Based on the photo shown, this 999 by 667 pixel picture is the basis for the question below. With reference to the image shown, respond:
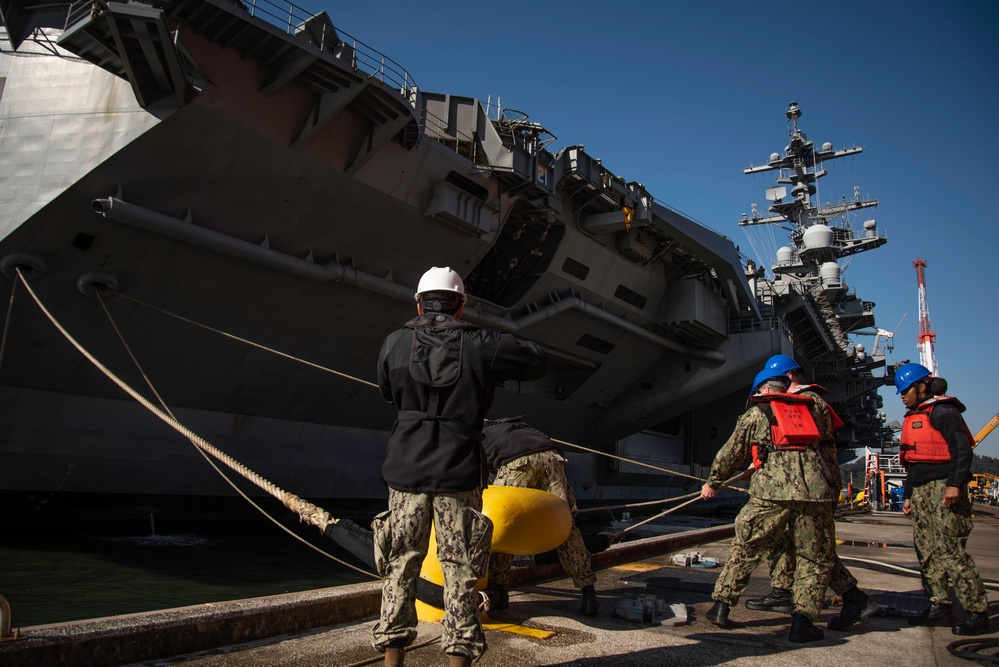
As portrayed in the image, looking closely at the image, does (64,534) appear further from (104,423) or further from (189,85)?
(189,85)

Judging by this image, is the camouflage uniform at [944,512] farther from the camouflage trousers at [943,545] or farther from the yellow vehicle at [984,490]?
the yellow vehicle at [984,490]

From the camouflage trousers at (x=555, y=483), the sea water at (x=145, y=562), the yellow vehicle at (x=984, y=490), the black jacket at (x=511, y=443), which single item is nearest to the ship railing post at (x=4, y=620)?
the black jacket at (x=511, y=443)

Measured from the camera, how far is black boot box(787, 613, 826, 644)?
3.28 metres

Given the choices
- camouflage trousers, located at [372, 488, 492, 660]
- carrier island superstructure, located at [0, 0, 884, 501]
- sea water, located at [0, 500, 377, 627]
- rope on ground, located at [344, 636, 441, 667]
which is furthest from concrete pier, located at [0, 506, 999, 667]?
carrier island superstructure, located at [0, 0, 884, 501]

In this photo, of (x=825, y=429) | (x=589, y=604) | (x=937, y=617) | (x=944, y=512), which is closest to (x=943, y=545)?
(x=944, y=512)

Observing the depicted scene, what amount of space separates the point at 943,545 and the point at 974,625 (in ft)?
1.49

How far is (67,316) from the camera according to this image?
8.95 m

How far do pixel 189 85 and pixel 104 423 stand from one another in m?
4.96

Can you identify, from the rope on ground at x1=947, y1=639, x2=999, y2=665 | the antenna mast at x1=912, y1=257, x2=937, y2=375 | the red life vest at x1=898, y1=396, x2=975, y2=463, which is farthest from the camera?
the antenna mast at x1=912, y1=257, x2=937, y2=375

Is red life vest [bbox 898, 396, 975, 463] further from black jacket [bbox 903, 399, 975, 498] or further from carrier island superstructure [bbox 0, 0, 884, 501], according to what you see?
carrier island superstructure [bbox 0, 0, 884, 501]

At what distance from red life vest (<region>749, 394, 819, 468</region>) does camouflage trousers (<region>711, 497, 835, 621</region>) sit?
28 centimetres

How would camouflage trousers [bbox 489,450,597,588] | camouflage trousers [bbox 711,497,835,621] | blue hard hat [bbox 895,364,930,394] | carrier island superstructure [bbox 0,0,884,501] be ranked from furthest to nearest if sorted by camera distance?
carrier island superstructure [bbox 0,0,884,501] < blue hard hat [bbox 895,364,930,394] < camouflage trousers [bbox 489,450,597,588] < camouflage trousers [bbox 711,497,835,621]

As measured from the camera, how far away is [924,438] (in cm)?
411

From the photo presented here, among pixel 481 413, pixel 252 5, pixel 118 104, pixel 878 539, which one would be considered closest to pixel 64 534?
pixel 118 104
